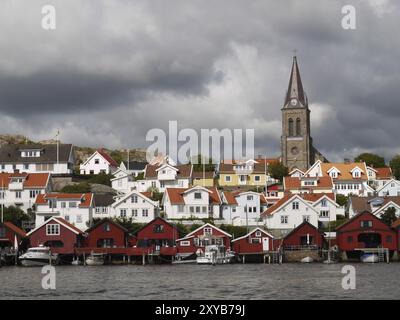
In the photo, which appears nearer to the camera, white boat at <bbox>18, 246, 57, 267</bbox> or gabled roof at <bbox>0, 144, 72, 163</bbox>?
white boat at <bbox>18, 246, 57, 267</bbox>

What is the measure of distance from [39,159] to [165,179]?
811 inches

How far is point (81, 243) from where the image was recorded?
267ft

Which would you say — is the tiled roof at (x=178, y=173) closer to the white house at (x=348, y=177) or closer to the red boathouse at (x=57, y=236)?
the white house at (x=348, y=177)

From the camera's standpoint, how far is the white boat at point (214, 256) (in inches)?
2997

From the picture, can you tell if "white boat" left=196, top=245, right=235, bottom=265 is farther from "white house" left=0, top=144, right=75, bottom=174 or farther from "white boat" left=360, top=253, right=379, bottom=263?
"white house" left=0, top=144, right=75, bottom=174

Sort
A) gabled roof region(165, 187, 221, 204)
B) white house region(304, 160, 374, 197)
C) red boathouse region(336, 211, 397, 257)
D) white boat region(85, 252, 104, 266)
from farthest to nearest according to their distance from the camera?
white house region(304, 160, 374, 197), gabled roof region(165, 187, 221, 204), red boathouse region(336, 211, 397, 257), white boat region(85, 252, 104, 266)

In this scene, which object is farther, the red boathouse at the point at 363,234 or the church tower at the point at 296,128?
the church tower at the point at 296,128

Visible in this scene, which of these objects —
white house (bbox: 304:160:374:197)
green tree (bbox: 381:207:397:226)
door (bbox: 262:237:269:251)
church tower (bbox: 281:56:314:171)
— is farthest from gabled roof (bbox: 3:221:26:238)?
church tower (bbox: 281:56:314:171)

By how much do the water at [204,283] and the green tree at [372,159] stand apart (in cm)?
6141

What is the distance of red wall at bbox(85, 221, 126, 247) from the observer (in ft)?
267

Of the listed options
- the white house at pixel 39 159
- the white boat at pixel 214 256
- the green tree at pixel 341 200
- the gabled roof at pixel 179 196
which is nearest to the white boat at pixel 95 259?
the white boat at pixel 214 256

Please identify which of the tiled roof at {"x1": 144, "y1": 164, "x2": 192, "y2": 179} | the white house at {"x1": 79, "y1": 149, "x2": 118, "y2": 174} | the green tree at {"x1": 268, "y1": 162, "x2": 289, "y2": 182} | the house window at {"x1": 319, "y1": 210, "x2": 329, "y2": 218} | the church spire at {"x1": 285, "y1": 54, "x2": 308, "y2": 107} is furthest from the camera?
the church spire at {"x1": 285, "y1": 54, "x2": 308, "y2": 107}

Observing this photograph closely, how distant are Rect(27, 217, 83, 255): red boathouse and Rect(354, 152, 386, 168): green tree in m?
63.9

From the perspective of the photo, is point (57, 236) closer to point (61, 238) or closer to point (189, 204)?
point (61, 238)
